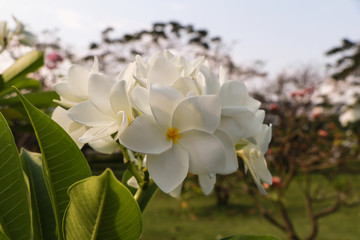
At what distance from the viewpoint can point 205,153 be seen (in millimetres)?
398

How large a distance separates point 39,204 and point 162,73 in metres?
0.27

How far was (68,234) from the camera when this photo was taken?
40 centimetres

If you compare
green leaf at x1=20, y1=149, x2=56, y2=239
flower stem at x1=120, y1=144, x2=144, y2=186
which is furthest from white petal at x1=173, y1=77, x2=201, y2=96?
green leaf at x1=20, y1=149, x2=56, y2=239

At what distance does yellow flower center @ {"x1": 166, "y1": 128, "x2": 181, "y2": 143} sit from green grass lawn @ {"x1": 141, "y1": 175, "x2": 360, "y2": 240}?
288 cm

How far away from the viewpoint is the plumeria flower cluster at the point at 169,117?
1.29 feet

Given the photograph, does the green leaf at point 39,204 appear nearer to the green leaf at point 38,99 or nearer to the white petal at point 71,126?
the white petal at point 71,126

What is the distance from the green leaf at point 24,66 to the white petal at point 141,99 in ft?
3.81

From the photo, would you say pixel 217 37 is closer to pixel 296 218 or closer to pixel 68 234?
pixel 296 218

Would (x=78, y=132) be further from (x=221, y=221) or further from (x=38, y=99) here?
(x=221, y=221)

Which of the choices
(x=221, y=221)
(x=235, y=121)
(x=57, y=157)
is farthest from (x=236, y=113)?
(x=221, y=221)

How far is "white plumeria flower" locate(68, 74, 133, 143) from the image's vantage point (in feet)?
1.32

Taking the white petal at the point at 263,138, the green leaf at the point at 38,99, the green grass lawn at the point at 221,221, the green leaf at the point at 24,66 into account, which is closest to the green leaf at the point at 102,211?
the white petal at the point at 263,138

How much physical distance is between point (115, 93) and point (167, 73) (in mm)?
67

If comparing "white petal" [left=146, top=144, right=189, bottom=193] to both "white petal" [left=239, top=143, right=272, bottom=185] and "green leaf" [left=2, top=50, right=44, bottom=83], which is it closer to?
"white petal" [left=239, top=143, right=272, bottom=185]
